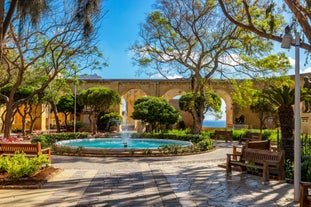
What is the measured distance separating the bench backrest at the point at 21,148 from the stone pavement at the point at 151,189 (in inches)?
41.0

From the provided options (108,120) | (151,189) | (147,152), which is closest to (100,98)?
(108,120)

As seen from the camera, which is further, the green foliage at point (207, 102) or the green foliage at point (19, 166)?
the green foliage at point (207, 102)

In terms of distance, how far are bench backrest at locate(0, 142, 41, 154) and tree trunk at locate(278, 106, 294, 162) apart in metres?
6.92

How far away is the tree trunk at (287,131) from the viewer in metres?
9.84

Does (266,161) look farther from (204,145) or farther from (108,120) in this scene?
(108,120)

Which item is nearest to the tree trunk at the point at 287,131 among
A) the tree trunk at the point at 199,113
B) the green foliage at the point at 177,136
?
the green foliage at the point at 177,136

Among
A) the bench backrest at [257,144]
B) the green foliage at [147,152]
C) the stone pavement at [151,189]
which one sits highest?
the bench backrest at [257,144]

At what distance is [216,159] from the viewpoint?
12.9 meters

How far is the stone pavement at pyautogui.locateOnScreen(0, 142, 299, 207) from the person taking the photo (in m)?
6.20

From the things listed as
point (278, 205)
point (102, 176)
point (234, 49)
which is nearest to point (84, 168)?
point (102, 176)

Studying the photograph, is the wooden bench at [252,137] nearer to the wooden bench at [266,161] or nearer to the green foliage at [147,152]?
the green foliage at [147,152]

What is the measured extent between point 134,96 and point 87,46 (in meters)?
24.9

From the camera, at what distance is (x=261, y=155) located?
906 centimetres

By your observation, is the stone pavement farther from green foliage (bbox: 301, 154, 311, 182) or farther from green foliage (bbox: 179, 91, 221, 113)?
green foliage (bbox: 179, 91, 221, 113)
